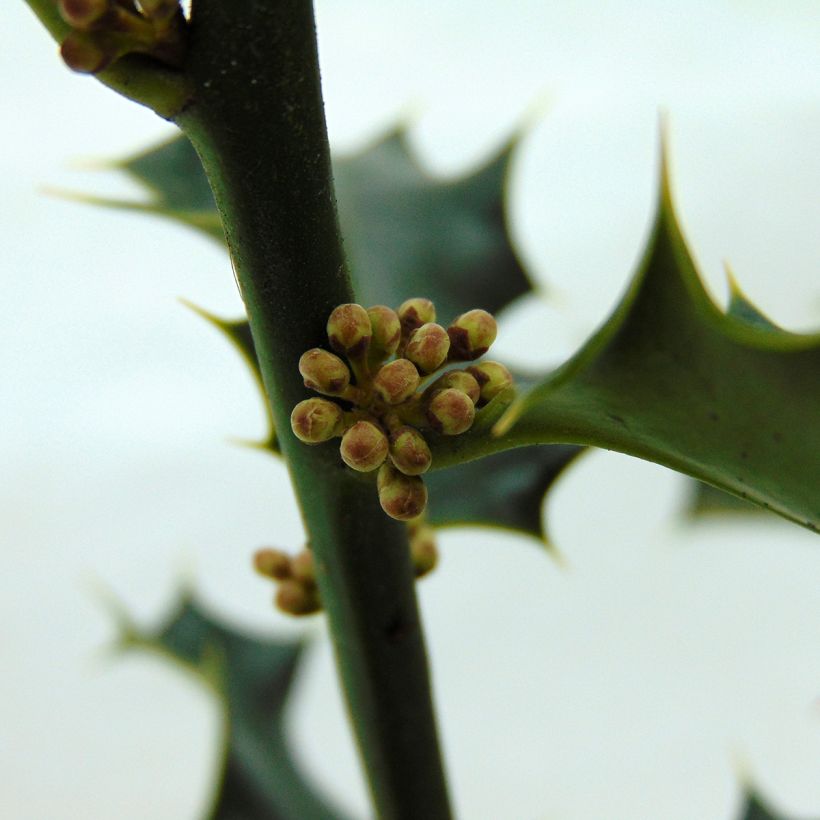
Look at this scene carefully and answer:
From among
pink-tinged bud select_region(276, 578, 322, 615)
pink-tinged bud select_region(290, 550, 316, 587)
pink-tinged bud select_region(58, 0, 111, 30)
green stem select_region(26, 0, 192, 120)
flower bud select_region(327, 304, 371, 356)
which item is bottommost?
pink-tinged bud select_region(276, 578, 322, 615)

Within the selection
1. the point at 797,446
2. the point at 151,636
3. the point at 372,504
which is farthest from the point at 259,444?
the point at 151,636

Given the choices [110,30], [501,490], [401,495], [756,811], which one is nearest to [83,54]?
[110,30]

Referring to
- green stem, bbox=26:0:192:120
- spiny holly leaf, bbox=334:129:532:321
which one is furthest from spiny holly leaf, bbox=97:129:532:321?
green stem, bbox=26:0:192:120

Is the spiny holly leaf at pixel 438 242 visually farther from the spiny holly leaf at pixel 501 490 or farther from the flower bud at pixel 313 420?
the flower bud at pixel 313 420

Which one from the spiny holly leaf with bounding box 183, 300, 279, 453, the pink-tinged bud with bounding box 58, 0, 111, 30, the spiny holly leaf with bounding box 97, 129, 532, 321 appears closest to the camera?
the pink-tinged bud with bounding box 58, 0, 111, 30

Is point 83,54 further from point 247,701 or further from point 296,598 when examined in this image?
point 247,701

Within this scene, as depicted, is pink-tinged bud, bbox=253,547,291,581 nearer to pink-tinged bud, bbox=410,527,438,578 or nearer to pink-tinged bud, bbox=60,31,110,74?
pink-tinged bud, bbox=410,527,438,578
